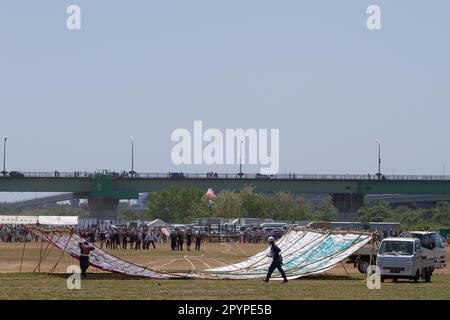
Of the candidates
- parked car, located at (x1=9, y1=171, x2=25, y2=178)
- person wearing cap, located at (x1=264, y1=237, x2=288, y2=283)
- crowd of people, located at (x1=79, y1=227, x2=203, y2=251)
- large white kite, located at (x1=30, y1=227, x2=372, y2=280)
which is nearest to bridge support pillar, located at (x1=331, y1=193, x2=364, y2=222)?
parked car, located at (x1=9, y1=171, x2=25, y2=178)

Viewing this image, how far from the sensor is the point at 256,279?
4366 cm

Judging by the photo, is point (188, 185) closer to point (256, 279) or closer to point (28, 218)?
point (28, 218)

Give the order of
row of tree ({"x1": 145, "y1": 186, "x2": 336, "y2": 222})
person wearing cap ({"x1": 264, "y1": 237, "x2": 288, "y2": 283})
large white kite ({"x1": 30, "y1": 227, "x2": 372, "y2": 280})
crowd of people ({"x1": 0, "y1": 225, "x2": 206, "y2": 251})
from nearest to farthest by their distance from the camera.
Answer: person wearing cap ({"x1": 264, "y1": 237, "x2": 288, "y2": 283}), large white kite ({"x1": 30, "y1": 227, "x2": 372, "y2": 280}), crowd of people ({"x1": 0, "y1": 225, "x2": 206, "y2": 251}), row of tree ({"x1": 145, "y1": 186, "x2": 336, "y2": 222})

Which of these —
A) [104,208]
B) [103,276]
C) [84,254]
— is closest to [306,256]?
[103,276]

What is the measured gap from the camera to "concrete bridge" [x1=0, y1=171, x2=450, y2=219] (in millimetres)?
148500

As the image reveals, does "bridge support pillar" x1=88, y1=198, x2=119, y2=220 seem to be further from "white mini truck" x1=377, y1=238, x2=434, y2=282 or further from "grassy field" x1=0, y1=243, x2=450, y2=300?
"white mini truck" x1=377, y1=238, x2=434, y2=282

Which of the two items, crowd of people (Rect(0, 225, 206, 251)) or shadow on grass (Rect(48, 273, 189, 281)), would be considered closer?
shadow on grass (Rect(48, 273, 189, 281))

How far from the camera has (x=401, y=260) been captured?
1741 inches

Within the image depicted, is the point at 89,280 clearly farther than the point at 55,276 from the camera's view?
No

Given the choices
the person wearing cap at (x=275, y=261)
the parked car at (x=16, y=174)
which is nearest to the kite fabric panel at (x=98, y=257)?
the person wearing cap at (x=275, y=261)

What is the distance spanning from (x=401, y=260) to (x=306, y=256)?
568cm

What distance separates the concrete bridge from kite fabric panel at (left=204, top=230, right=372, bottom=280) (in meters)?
97.8
